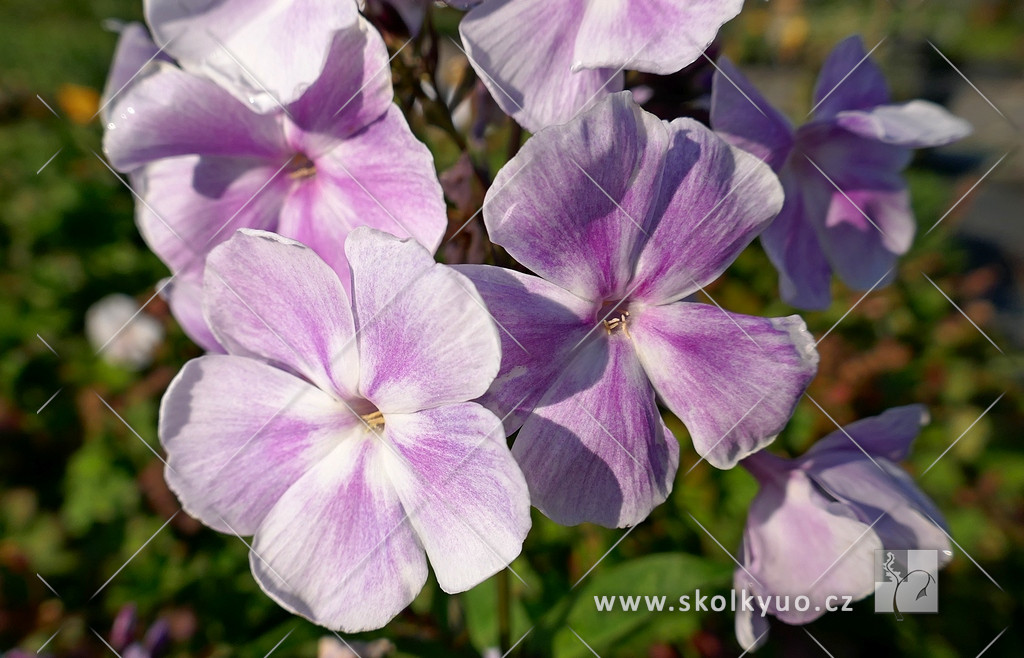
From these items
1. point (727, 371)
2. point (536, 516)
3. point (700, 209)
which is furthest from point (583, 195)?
point (536, 516)

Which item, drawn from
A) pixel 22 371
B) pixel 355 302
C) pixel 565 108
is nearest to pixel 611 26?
pixel 565 108

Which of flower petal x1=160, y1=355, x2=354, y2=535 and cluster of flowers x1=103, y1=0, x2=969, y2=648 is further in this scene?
flower petal x1=160, y1=355, x2=354, y2=535

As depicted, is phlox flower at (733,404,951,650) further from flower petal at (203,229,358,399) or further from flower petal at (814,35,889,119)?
flower petal at (203,229,358,399)

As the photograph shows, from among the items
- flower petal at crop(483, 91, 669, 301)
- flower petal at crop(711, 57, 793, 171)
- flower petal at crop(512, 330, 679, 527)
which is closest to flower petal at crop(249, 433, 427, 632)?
flower petal at crop(512, 330, 679, 527)

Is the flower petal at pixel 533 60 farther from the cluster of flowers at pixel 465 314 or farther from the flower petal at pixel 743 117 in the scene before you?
the flower petal at pixel 743 117

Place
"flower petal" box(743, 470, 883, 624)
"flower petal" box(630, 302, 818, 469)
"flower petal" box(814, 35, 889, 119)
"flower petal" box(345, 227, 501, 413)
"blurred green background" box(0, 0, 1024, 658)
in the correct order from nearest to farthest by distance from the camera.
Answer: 1. "flower petal" box(345, 227, 501, 413)
2. "flower petal" box(630, 302, 818, 469)
3. "flower petal" box(743, 470, 883, 624)
4. "flower petal" box(814, 35, 889, 119)
5. "blurred green background" box(0, 0, 1024, 658)

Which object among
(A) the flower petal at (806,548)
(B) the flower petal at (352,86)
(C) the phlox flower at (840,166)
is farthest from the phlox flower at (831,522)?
(B) the flower petal at (352,86)

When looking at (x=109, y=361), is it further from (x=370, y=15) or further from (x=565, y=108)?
(x=565, y=108)

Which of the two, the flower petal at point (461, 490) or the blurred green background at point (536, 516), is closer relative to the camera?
the flower petal at point (461, 490)
